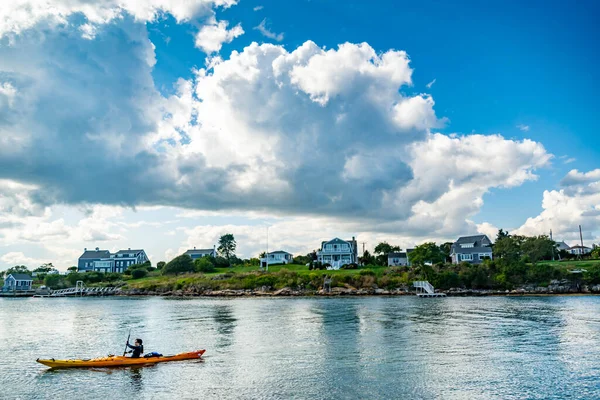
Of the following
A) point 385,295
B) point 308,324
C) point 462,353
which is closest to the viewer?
point 462,353

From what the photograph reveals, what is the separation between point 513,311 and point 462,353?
3129 centimetres

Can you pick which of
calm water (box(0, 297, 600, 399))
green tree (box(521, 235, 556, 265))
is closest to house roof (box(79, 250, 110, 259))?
calm water (box(0, 297, 600, 399))

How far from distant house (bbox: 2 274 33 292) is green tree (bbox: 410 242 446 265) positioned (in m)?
119

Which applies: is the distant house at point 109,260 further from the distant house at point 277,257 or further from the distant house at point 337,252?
the distant house at point 337,252

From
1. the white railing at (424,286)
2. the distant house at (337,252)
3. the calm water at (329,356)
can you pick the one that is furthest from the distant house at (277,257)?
the calm water at (329,356)

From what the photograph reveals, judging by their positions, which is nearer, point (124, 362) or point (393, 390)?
point (393, 390)

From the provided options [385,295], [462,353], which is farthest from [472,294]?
[462,353]

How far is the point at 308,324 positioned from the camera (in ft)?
158

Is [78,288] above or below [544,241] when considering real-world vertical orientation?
below

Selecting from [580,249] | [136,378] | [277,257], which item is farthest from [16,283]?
[580,249]

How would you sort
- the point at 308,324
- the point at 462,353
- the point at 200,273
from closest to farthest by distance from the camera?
the point at 462,353 → the point at 308,324 → the point at 200,273

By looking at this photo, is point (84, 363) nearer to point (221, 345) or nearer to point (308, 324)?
point (221, 345)

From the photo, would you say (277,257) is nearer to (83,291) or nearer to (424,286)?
(83,291)

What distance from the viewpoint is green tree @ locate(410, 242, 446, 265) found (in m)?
112
